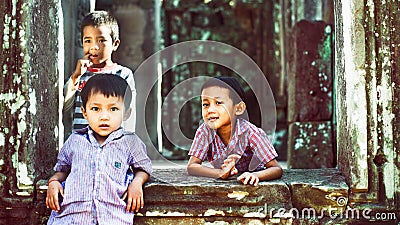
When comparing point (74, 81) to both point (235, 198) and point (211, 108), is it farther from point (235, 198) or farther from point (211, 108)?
point (235, 198)

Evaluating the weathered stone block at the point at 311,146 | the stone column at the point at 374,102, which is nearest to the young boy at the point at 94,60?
the stone column at the point at 374,102

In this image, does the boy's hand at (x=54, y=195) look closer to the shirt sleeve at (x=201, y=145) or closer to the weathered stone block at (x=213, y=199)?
the weathered stone block at (x=213, y=199)

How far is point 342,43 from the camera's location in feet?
9.51

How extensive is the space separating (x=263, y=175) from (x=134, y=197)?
27.0 inches

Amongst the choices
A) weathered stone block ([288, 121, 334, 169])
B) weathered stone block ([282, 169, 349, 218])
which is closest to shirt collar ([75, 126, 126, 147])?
weathered stone block ([282, 169, 349, 218])

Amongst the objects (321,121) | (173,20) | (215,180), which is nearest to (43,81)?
(215,180)

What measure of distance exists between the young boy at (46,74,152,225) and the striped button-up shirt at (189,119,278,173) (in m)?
0.39

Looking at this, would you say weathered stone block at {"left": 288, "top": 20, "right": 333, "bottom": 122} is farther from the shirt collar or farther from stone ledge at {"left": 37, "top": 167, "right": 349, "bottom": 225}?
the shirt collar

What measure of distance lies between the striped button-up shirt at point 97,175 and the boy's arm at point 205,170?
309 millimetres

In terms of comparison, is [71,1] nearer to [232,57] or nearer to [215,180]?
[215,180]

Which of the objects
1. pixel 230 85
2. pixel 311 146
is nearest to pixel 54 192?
pixel 230 85

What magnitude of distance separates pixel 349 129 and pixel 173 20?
5553 mm

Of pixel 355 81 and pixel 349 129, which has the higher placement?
pixel 355 81

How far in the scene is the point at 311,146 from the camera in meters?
5.30
